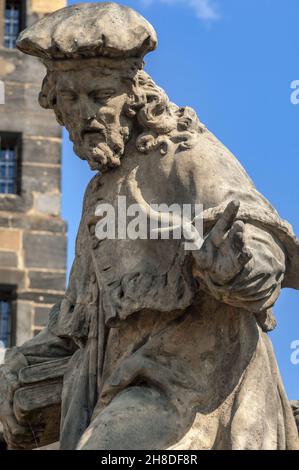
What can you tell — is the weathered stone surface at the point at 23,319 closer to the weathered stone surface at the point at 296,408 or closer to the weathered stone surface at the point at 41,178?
the weathered stone surface at the point at 41,178

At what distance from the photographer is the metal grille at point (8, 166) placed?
1280 inches

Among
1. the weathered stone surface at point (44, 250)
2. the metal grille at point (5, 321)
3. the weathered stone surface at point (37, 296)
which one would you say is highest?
the weathered stone surface at point (44, 250)

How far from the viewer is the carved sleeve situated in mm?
9875

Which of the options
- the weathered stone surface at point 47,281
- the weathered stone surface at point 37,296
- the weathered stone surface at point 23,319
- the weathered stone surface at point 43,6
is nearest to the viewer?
the weathered stone surface at point 23,319

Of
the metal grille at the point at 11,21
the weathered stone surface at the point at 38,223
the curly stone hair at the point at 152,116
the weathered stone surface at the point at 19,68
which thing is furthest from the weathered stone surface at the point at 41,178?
the curly stone hair at the point at 152,116

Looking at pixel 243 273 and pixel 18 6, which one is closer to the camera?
pixel 243 273

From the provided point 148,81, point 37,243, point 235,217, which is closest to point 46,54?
point 148,81

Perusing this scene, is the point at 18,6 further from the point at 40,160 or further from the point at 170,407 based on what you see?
the point at 170,407

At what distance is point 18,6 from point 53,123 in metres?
2.00

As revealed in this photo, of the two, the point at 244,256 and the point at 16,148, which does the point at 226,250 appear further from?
the point at 16,148

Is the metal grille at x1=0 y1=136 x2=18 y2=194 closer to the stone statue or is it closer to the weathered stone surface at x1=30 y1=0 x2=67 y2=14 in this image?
the weathered stone surface at x1=30 y1=0 x2=67 y2=14

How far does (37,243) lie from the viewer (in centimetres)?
3228

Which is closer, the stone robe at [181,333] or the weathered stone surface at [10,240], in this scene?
the stone robe at [181,333]

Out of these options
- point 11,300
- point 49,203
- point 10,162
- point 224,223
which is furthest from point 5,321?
point 224,223
